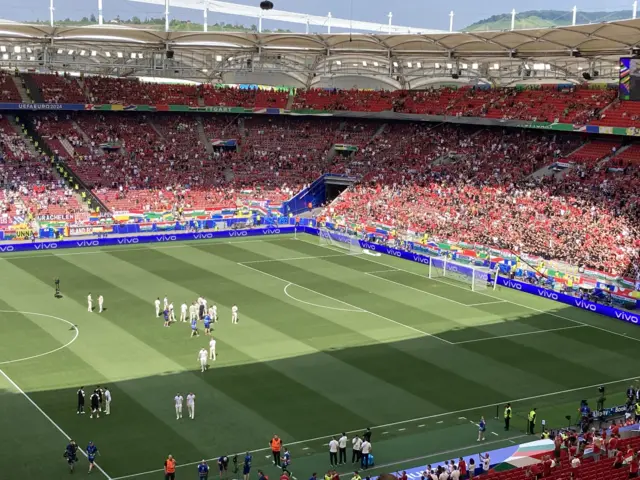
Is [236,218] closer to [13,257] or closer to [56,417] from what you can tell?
[13,257]

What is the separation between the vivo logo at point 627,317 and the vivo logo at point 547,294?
15.2 ft

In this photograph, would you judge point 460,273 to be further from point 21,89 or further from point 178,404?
point 21,89

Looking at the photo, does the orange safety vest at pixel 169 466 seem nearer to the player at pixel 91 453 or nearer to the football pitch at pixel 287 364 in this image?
the football pitch at pixel 287 364

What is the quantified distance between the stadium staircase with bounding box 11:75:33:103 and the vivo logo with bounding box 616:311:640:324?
2278 inches

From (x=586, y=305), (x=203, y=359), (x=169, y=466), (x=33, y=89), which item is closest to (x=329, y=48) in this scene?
(x=33, y=89)

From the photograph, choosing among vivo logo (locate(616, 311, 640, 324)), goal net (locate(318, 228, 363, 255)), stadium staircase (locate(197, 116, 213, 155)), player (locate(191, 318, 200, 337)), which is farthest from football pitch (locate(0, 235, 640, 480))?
stadium staircase (locate(197, 116, 213, 155))

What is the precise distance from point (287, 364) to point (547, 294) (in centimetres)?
2031

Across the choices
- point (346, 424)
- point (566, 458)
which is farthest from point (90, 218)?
point (566, 458)

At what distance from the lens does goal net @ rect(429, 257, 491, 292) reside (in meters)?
56.2

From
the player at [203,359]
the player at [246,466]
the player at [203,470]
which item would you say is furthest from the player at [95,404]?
the player at [246,466]

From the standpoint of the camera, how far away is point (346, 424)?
33.6 m

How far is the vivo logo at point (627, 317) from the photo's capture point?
159ft

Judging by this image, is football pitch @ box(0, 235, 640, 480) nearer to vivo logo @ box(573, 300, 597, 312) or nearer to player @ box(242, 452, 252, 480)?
vivo logo @ box(573, 300, 597, 312)

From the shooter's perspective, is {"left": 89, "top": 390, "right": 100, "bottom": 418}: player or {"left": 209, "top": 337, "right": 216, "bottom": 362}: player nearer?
{"left": 89, "top": 390, "right": 100, "bottom": 418}: player
